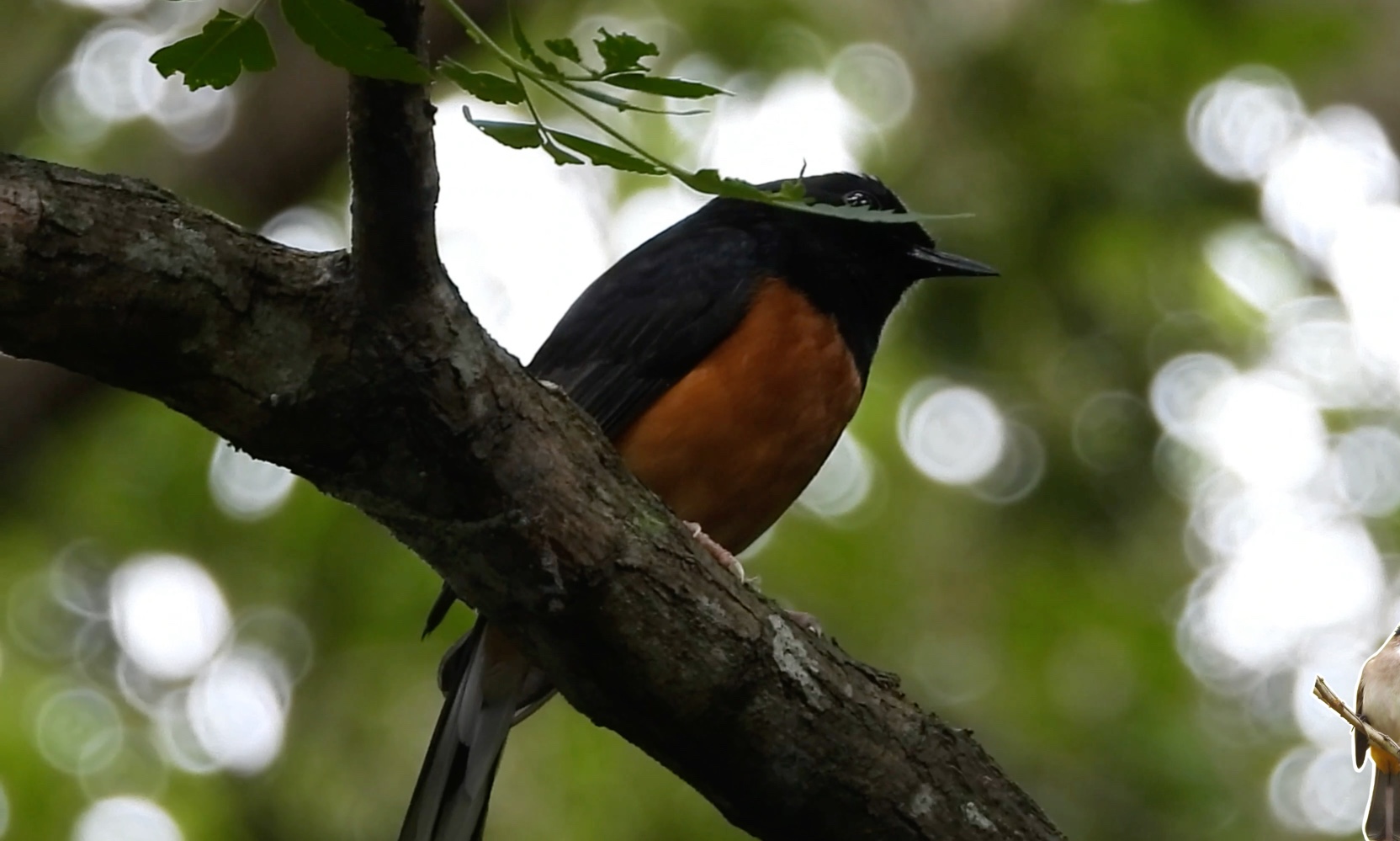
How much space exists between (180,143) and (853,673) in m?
5.57

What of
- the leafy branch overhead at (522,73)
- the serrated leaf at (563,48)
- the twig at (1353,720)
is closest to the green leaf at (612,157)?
the leafy branch overhead at (522,73)

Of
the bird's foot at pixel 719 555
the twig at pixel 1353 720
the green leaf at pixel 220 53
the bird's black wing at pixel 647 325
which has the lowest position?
the green leaf at pixel 220 53

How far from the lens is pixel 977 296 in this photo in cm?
920

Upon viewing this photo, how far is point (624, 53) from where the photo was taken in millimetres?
2041

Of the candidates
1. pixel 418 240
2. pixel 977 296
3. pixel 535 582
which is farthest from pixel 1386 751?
pixel 977 296

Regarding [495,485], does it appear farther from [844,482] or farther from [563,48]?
[844,482]

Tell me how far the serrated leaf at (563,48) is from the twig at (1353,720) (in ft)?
4.98

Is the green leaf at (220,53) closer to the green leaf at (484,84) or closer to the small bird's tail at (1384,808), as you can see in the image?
the green leaf at (484,84)

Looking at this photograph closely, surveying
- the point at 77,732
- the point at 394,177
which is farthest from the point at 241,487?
the point at 394,177

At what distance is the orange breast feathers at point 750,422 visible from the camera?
15.3 ft

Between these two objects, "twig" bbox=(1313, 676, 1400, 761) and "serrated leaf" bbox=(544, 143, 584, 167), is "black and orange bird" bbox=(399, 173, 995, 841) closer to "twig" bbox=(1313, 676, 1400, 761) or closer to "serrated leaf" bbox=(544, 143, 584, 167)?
"twig" bbox=(1313, 676, 1400, 761)

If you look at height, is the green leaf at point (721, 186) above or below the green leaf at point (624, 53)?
below

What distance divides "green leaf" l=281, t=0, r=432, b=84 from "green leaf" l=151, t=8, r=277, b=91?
0.37ft

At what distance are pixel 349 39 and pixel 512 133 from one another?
11.5 inches
